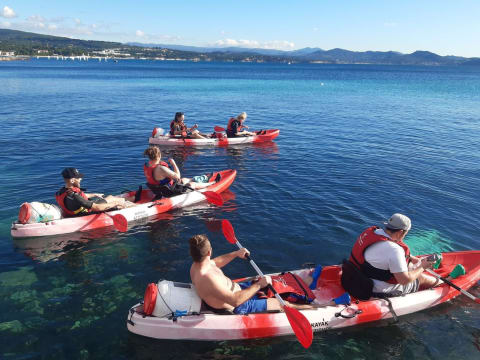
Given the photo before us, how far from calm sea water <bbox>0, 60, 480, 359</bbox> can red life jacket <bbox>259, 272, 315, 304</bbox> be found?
0.80 m

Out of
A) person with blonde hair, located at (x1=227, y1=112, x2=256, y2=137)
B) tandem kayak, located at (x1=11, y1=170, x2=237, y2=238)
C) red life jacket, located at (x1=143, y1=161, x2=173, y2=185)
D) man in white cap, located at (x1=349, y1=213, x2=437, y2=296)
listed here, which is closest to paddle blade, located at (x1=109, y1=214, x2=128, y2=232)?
tandem kayak, located at (x1=11, y1=170, x2=237, y2=238)

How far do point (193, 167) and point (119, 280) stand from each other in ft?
30.0

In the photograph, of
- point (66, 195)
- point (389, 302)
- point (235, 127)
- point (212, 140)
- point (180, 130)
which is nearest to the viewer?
point (389, 302)

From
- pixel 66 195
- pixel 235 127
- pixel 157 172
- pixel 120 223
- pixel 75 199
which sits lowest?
pixel 120 223

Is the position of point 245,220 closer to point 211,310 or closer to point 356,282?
point 356,282

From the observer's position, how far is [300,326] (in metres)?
5.69

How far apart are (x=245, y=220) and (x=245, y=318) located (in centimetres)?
508

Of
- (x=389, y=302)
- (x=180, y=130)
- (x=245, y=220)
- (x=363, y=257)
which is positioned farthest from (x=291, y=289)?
(x=180, y=130)

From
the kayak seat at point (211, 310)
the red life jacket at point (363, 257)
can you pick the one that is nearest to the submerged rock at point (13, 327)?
the kayak seat at point (211, 310)

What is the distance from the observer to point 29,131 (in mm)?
22016

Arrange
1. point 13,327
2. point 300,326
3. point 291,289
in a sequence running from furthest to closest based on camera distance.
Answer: point 291,289
point 13,327
point 300,326

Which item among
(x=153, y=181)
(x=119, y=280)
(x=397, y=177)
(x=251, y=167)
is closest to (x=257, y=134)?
(x=251, y=167)

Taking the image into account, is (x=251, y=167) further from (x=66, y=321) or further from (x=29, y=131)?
(x=29, y=131)

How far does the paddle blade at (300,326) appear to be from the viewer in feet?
18.2
